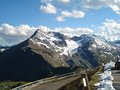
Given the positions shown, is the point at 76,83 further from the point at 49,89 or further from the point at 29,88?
the point at 29,88

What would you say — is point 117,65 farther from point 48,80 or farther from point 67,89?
point 67,89

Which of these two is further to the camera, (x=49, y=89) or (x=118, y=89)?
(x=49, y=89)

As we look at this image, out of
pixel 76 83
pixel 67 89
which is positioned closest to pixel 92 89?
pixel 76 83

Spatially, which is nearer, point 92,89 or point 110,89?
point 110,89

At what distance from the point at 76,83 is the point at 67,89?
2940mm

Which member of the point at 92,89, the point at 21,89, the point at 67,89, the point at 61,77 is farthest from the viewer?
the point at 61,77

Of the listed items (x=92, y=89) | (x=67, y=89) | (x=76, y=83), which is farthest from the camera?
(x=92, y=89)

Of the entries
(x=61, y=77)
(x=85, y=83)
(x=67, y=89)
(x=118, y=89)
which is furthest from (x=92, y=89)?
(x=61, y=77)

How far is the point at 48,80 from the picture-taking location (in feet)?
245

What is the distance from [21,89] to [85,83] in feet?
118

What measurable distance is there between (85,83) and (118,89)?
18.2 meters

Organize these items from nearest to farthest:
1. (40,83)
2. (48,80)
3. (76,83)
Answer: (76,83), (40,83), (48,80)

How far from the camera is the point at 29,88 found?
60.5m

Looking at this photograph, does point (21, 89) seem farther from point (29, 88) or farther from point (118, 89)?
point (118, 89)
